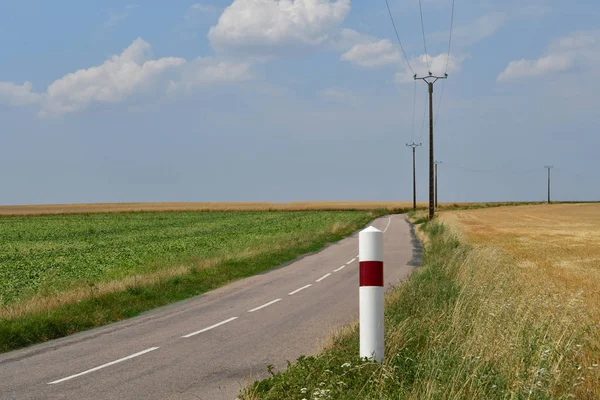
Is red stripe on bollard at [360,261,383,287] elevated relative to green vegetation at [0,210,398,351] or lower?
elevated

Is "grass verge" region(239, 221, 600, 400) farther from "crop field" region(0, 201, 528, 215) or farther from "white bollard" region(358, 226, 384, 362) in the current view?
"crop field" region(0, 201, 528, 215)

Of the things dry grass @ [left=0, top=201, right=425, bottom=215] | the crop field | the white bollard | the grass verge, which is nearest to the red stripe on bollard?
the white bollard

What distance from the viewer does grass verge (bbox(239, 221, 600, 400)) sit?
17.5ft

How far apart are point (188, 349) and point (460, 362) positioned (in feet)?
17.4

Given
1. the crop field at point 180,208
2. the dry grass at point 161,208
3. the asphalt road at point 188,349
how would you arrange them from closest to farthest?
the asphalt road at point 188,349 < the crop field at point 180,208 < the dry grass at point 161,208

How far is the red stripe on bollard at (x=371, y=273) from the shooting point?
5.74 meters

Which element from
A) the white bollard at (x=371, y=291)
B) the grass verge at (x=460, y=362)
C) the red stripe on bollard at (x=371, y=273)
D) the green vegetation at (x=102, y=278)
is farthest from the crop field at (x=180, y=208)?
the red stripe on bollard at (x=371, y=273)

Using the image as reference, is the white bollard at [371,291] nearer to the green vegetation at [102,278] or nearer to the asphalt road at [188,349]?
the asphalt road at [188,349]

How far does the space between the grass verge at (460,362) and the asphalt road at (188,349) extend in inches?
57.7

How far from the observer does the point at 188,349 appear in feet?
32.8

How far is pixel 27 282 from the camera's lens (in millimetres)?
20984

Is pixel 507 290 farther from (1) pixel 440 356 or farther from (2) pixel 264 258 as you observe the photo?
(2) pixel 264 258

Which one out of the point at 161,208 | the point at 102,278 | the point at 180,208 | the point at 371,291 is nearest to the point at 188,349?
the point at 371,291

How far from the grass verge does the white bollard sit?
0.21m
